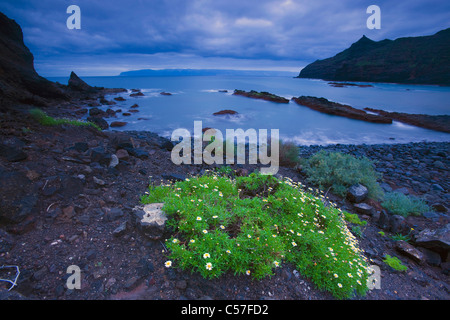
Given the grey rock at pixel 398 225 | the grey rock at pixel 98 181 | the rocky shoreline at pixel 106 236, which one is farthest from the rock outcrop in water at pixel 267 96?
the grey rock at pixel 98 181

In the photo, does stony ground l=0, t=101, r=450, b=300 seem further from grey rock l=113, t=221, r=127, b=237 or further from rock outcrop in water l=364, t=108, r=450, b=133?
rock outcrop in water l=364, t=108, r=450, b=133

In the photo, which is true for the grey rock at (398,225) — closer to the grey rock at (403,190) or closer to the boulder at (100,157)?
the grey rock at (403,190)

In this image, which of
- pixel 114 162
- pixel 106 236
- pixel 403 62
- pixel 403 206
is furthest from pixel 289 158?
pixel 403 62

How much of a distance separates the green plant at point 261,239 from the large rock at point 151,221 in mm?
141

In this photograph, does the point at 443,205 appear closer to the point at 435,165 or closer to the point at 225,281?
the point at 435,165

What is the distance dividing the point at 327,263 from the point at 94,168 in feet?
17.0

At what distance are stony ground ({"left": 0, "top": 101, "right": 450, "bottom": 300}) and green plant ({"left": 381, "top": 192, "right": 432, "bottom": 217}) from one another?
235 mm

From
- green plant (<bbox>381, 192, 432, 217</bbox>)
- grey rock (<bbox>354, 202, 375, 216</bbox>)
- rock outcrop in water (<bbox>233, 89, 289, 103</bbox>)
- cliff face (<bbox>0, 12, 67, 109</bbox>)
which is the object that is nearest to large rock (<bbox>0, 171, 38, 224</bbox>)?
grey rock (<bbox>354, 202, 375, 216</bbox>)

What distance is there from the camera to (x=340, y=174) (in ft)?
22.2

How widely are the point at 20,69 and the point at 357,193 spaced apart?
25517 mm

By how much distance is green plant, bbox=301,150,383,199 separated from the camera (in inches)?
256

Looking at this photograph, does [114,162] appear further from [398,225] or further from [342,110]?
[342,110]

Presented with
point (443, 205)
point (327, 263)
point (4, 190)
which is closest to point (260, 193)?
point (327, 263)

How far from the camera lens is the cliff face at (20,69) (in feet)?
52.7
